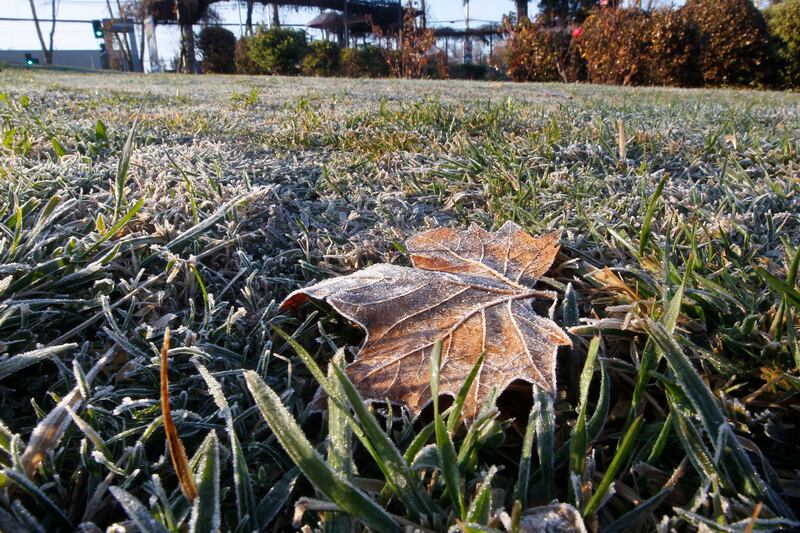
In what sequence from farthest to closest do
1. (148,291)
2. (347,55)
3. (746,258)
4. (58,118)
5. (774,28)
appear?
1. (347,55)
2. (774,28)
3. (58,118)
4. (746,258)
5. (148,291)

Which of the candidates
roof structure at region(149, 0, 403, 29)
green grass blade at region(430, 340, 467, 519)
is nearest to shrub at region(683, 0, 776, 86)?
green grass blade at region(430, 340, 467, 519)

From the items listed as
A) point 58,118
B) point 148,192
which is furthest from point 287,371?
point 58,118

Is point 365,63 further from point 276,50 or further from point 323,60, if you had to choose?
point 276,50

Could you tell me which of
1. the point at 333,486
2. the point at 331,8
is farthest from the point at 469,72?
the point at 333,486

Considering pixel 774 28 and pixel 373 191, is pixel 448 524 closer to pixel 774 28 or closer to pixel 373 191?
pixel 373 191

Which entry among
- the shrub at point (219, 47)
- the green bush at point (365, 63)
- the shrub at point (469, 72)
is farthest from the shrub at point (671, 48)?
the shrub at point (219, 47)

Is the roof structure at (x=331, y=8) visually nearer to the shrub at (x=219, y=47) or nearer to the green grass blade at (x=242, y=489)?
the shrub at (x=219, y=47)
